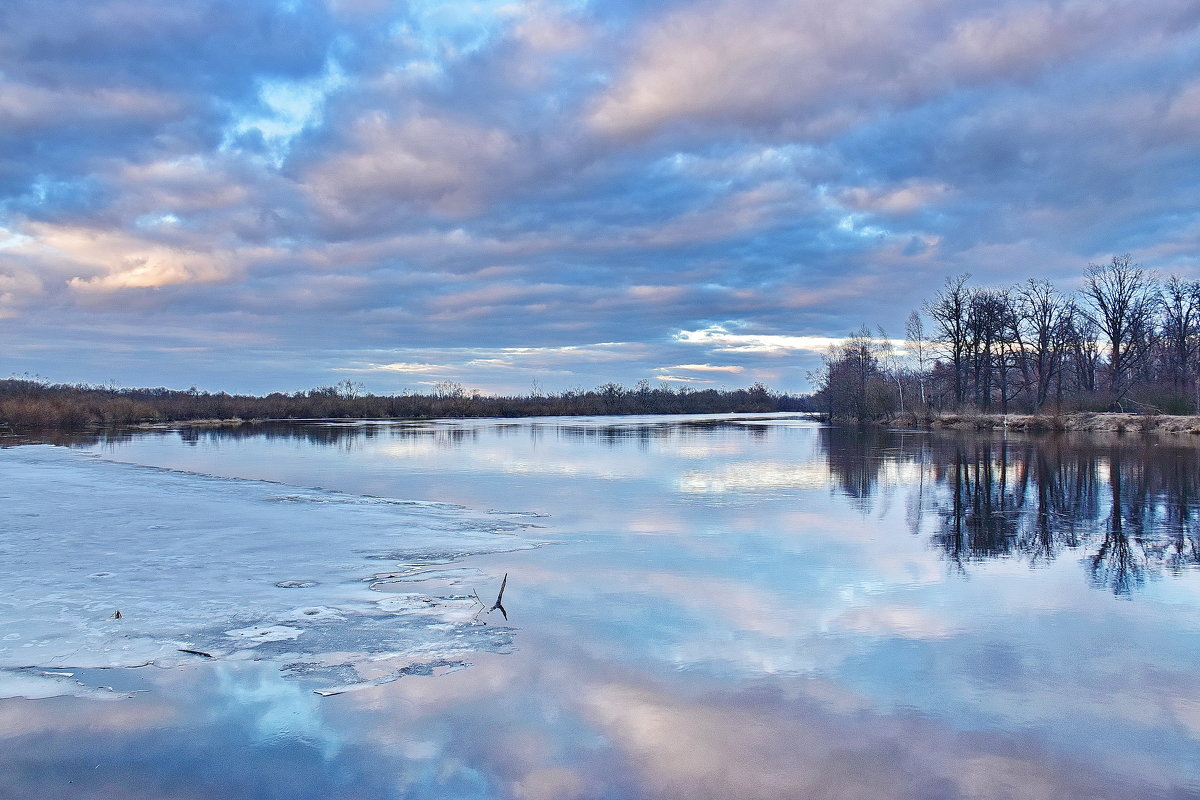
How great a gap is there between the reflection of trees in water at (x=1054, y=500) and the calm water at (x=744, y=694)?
0.31ft

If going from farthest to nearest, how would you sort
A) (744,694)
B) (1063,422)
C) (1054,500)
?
(1063,422), (1054,500), (744,694)

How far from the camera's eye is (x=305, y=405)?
222 ft

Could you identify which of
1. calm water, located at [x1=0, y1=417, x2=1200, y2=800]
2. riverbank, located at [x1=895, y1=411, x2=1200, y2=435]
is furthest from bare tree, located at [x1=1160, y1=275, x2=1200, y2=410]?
calm water, located at [x1=0, y1=417, x2=1200, y2=800]

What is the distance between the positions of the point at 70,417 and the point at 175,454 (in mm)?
24602

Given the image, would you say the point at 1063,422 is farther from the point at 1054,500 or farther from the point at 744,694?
the point at 744,694

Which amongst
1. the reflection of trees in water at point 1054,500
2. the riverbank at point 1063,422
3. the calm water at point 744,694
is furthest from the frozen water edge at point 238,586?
the riverbank at point 1063,422

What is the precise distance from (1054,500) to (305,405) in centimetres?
6295

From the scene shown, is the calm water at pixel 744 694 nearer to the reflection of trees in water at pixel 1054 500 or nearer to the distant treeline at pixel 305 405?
the reflection of trees in water at pixel 1054 500

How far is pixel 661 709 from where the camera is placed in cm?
439

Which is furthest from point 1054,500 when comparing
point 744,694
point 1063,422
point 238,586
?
point 1063,422

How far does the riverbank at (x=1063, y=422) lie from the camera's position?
33.4m

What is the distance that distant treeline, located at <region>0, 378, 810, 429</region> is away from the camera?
1732 inches

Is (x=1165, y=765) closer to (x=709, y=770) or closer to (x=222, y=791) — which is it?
(x=709, y=770)

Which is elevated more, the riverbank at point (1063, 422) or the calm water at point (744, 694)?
the riverbank at point (1063, 422)
